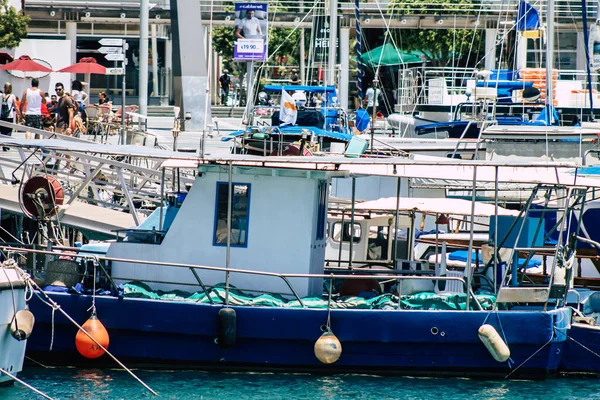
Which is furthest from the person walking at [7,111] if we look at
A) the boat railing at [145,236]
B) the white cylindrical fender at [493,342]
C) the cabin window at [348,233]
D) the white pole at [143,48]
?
the white cylindrical fender at [493,342]

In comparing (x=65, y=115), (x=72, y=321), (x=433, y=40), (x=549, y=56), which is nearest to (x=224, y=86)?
(x=433, y=40)

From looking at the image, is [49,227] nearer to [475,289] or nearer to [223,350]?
[223,350]

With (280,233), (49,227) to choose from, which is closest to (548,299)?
(280,233)

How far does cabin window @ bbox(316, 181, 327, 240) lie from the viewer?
1437cm

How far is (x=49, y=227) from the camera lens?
15930 mm

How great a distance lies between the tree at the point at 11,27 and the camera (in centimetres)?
3903

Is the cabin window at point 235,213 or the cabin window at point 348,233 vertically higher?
the cabin window at point 235,213

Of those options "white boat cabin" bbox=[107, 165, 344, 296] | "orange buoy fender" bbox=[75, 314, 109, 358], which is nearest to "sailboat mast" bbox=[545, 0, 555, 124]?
"white boat cabin" bbox=[107, 165, 344, 296]

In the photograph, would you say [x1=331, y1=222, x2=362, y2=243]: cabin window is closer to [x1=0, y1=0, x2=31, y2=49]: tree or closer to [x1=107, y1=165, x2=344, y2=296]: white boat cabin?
[x1=107, y1=165, x2=344, y2=296]: white boat cabin

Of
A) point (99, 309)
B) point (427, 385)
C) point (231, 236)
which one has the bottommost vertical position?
point (427, 385)

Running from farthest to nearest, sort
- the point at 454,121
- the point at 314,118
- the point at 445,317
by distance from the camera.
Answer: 1. the point at 454,121
2. the point at 314,118
3. the point at 445,317

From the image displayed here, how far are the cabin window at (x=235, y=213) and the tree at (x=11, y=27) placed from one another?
1056 inches

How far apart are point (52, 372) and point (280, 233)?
3317 mm

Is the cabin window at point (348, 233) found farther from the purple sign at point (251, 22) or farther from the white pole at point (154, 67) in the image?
the white pole at point (154, 67)
